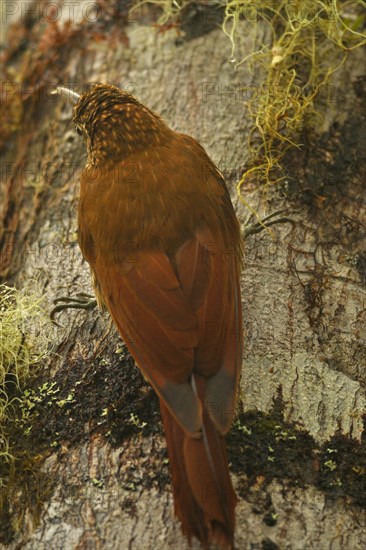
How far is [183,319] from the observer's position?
→ 2537mm

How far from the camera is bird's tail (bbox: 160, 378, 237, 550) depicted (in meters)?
2.16

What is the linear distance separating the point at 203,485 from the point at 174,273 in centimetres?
76

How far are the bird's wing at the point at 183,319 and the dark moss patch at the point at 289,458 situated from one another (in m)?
0.16

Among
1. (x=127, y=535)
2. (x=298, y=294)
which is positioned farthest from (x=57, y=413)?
(x=298, y=294)

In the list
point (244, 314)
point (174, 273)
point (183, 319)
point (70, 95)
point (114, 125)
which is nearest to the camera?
point (183, 319)

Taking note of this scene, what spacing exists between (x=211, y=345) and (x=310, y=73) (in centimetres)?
165

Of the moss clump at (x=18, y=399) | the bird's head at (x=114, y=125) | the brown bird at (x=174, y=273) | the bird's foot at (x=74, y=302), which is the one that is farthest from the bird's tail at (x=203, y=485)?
the bird's head at (x=114, y=125)

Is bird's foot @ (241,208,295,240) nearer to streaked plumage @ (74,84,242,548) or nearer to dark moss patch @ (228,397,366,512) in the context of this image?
streaked plumage @ (74,84,242,548)

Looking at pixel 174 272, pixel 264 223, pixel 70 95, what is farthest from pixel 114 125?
pixel 174 272

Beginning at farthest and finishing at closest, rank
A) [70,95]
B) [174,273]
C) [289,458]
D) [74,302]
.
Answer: [70,95], [74,302], [174,273], [289,458]

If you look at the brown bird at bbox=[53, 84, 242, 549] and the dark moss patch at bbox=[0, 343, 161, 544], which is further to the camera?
the dark moss patch at bbox=[0, 343, 161, 544]

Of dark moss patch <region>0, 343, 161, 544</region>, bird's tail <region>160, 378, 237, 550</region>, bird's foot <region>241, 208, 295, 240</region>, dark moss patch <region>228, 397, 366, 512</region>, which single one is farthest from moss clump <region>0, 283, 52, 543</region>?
bird's foot <region>241, 208, 295, 240</region>

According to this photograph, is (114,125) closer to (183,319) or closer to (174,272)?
(174,272)

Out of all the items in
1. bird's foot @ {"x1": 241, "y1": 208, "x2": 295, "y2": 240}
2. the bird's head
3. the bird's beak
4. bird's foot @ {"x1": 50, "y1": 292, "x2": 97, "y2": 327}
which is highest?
the bird's beak
